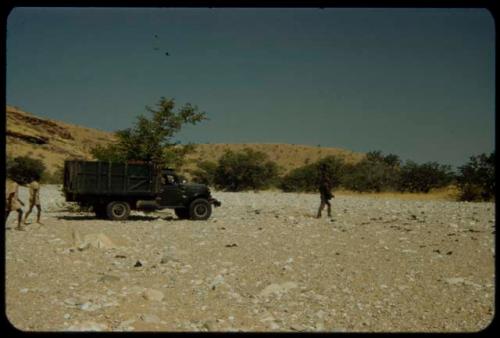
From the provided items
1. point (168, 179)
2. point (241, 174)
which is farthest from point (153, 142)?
point (241, 174)

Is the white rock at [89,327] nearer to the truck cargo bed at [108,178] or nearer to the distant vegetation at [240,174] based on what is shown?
the truck cargo bed at [108,178]

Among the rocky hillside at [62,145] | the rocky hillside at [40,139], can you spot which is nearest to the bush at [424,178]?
the rocky hillside at [62,145]

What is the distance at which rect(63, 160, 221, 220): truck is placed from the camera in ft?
59.0

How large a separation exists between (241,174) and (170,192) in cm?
2914

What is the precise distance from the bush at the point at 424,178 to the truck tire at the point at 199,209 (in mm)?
25567

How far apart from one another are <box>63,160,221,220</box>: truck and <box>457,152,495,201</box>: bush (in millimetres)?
17386

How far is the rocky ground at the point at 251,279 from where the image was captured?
21.5 ft

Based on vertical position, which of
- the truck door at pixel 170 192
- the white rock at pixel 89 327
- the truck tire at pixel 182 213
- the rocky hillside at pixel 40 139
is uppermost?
the rocky hillside at pixel 40 139

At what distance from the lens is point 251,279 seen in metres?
8.78

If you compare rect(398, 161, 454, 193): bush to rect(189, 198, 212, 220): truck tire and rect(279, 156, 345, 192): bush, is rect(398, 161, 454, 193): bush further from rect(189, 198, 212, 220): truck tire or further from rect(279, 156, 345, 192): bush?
rect(189, 198, 212, 220): truck tire

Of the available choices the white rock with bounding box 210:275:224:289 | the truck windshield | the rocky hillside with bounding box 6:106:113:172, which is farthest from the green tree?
the rocky hillside with bounding box 6:106:113:172
